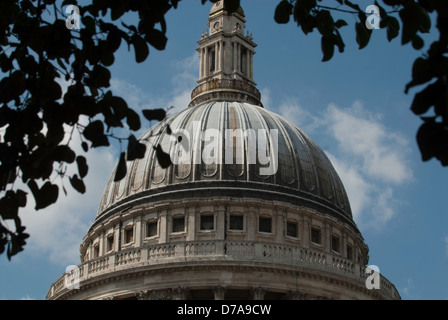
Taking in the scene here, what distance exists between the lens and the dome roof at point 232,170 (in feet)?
188

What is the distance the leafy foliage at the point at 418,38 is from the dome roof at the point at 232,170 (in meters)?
42.5

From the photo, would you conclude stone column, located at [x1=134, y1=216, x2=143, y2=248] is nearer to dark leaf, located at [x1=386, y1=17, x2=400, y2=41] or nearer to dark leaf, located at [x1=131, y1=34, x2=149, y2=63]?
dark leaf, located at [x1=386, y1=17, x2=400, y2=41]

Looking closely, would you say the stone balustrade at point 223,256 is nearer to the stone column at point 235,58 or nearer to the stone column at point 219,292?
the stone column at point 219,292

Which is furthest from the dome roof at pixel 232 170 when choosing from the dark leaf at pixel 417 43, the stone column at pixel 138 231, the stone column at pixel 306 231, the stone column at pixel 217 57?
the dark leaf at pixel 417 43

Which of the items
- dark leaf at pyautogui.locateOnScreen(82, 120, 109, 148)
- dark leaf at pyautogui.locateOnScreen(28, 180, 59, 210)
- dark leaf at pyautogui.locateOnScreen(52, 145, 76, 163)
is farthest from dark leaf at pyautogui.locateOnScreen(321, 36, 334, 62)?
dark leaf at pyautogui.locateOnScreen(28, 180, 59, 210)

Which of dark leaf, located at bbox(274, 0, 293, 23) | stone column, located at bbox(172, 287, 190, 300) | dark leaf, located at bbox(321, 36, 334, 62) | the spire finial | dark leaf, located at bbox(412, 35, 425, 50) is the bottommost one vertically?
dark leaf, located at bbox(412, 35, 425, 50)

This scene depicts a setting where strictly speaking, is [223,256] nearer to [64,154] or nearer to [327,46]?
[327,46]

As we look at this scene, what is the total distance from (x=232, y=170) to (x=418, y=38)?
47.6 meters

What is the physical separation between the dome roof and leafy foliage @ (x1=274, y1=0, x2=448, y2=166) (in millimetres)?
42539

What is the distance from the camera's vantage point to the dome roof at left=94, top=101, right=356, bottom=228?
188ft

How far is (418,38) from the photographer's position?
1027 centimetres
